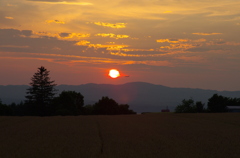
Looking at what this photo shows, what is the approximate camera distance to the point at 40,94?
104625mm

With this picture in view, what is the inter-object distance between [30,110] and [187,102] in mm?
46073

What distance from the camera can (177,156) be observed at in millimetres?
17016

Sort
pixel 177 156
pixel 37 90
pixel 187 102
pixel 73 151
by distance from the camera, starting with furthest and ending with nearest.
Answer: pixel 37 90 < pixel 187 102 < pixel 73 151 < pixel 177 156

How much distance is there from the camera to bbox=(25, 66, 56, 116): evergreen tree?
100312 millimetres

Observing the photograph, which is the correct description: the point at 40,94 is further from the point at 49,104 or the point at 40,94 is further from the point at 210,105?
the point at 210,105

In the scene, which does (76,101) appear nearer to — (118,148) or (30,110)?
(30,110)

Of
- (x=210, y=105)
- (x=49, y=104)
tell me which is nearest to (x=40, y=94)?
(x=49, y=104)

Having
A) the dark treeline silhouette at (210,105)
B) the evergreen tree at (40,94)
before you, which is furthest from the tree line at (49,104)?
the dark treeline silhouette at (210,105)

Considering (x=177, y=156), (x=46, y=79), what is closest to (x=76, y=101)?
(x=46, y=79)

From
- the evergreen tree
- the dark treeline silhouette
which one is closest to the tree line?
the evergreen tree

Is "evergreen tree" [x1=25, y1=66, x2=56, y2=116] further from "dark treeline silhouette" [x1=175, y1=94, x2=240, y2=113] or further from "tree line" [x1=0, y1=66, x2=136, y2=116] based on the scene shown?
"dark treeline silhouette" [x1=175, y1=94, x2=240, y2=113]

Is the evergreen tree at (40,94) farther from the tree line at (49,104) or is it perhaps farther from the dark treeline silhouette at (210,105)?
the dark treeline silhouette at (210,105)

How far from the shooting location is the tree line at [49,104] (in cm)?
10019

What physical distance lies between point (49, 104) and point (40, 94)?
4685mm
